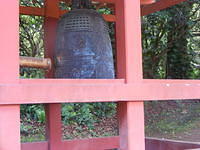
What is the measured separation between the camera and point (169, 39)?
575 cm

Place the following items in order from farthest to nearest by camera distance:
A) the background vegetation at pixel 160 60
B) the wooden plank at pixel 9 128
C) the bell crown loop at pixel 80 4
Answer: the background vegetation at pixel 160 60, the bell crown loop at pixel 80 4, the wooden plank at pixel 9 128

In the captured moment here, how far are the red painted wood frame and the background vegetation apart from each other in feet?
12.3

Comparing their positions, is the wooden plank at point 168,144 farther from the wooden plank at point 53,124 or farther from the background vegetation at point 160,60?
the background vegetation at point 160,60

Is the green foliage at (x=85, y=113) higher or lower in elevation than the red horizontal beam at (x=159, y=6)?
lower

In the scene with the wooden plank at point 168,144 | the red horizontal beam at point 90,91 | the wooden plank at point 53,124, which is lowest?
the wooden plank at point 168,144

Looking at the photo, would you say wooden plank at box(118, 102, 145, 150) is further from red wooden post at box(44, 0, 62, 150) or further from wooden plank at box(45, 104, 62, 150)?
wooden plank at box(45, 104, 62, 150)

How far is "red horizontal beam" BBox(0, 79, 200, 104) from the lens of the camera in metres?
1.14

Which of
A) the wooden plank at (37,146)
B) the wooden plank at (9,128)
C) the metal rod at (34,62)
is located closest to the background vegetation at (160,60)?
the wooden plank at (37,146)

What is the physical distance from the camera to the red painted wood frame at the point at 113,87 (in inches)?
44.2

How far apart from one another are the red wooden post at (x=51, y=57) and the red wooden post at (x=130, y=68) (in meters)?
0.75

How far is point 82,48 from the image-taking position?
159cm

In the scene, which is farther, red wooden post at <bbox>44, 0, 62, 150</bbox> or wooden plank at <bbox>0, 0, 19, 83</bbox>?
red wooden post at <bbox>44, 0, 62, 150</bbox>

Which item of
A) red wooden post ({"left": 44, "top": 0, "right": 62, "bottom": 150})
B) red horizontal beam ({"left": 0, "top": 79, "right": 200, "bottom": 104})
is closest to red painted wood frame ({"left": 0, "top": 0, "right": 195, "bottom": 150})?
red horizontal beam ({"left": 0, "top": 79, "right": 200, "bottom": 104})

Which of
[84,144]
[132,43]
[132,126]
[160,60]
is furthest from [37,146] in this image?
[160,60]
